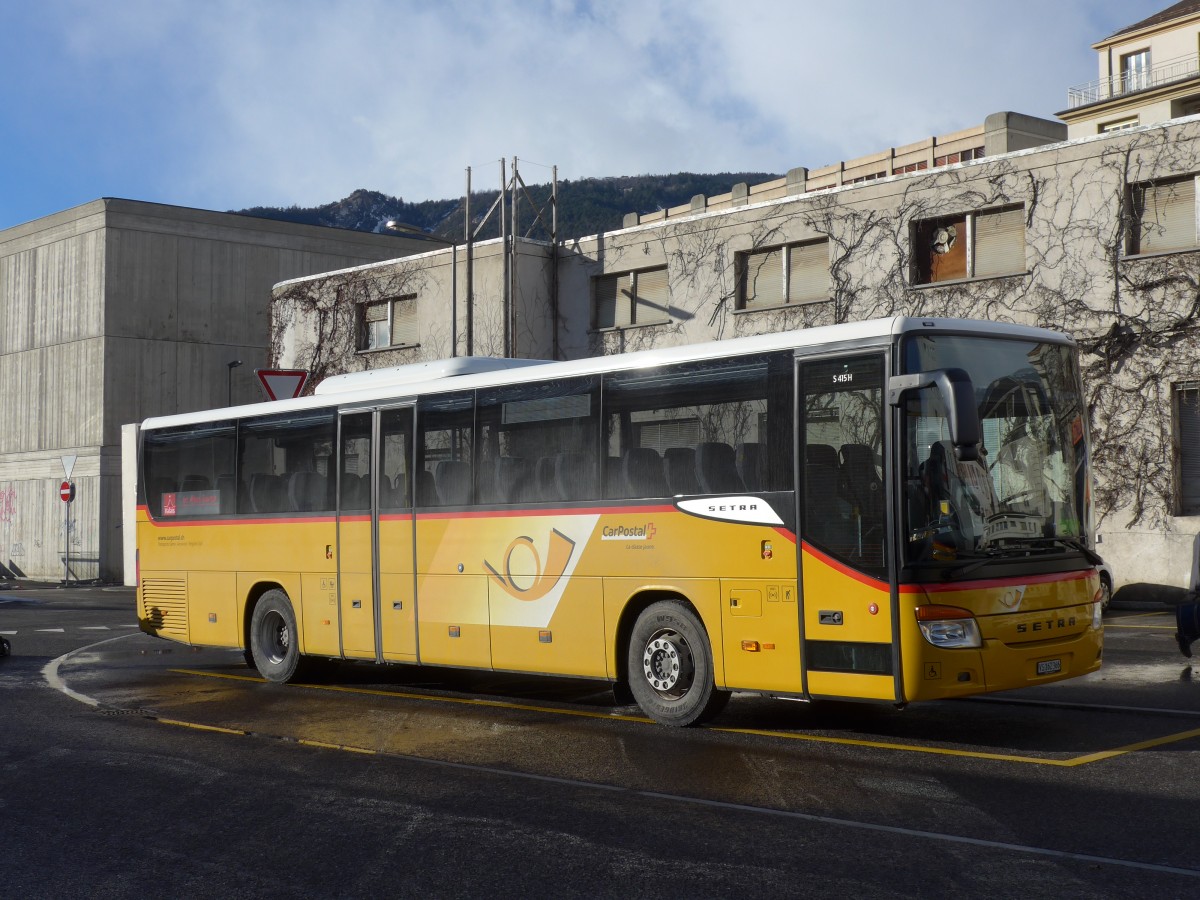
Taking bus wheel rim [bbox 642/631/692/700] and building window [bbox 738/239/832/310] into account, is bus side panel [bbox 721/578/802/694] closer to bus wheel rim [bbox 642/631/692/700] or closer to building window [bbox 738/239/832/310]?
bus wheel rim [bbox 642/631/692/700]

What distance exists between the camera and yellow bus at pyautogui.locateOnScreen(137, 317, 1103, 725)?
8867 millimetres

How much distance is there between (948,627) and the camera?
28.7 ft

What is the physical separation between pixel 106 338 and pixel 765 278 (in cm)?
2321

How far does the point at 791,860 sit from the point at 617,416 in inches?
204

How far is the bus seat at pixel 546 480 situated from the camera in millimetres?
11359

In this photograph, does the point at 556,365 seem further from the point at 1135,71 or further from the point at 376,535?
the point at 1135,71

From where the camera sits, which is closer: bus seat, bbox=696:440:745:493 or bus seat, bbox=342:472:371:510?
bus seat, bbox=696:440:745:493

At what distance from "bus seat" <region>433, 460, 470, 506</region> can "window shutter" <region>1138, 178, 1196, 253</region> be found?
13.2m

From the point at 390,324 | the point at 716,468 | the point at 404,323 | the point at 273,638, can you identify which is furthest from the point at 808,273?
the point at 716,468

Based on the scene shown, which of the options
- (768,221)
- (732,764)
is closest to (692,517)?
(732,764)

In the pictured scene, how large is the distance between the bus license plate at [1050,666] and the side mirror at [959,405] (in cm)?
154

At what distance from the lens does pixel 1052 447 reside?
9586 millimetres

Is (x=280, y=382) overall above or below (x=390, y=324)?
below

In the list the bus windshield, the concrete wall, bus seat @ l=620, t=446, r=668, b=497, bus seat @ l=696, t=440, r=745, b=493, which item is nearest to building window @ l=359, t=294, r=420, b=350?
the concrete wall
